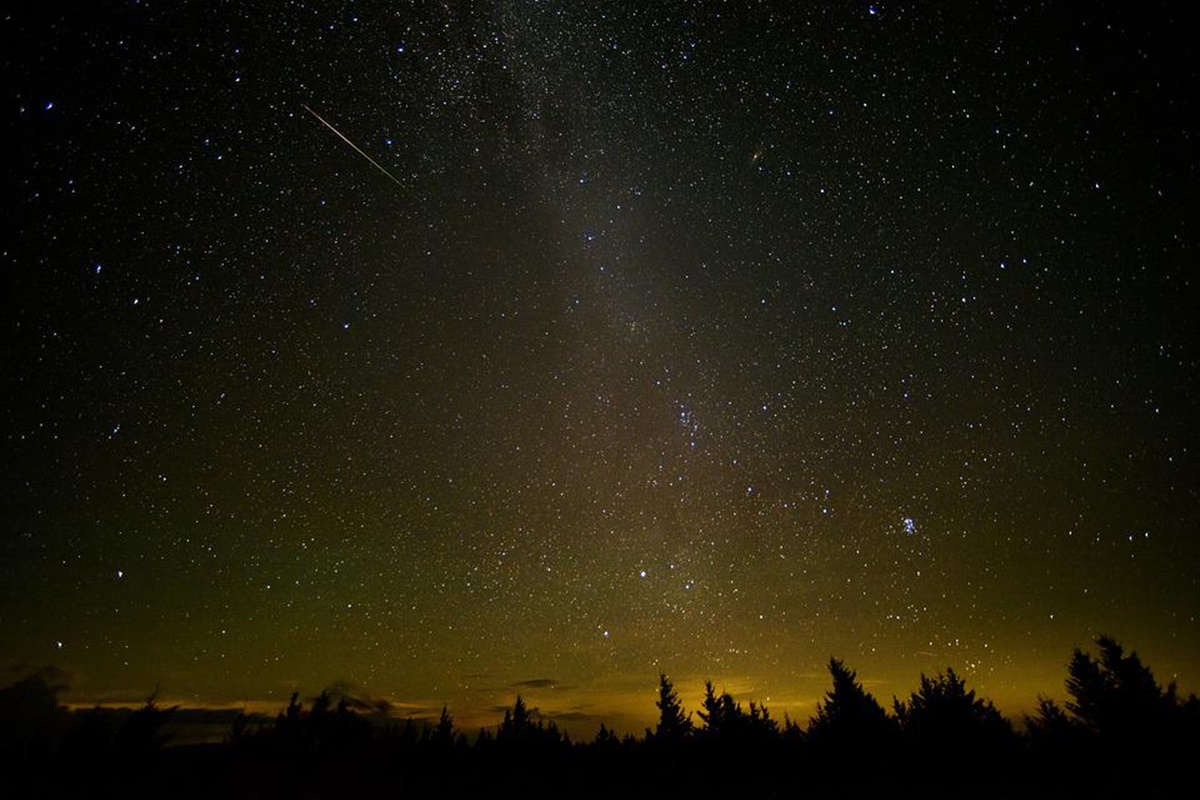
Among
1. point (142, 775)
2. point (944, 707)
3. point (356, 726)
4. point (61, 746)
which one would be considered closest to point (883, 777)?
point (944, 707)

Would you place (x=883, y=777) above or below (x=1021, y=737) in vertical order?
below

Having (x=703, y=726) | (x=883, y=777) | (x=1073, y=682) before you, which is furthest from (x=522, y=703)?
(x=1073, y=682)

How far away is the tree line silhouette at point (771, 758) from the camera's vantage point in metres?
19.0

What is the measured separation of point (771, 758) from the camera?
26.5 meters

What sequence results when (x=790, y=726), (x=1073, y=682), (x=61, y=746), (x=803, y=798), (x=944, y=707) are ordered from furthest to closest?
(x=790, y=726), (x=61, y=746), (x=944, y=707), (x=1073, y=682), (x=803, y=798)

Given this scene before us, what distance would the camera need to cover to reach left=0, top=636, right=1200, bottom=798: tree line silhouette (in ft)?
62.2

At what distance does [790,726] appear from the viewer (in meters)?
37.1

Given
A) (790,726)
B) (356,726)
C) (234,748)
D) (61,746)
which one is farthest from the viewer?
(356,726)

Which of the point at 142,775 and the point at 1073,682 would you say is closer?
the point at 1073,682

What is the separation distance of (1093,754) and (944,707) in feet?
16.2

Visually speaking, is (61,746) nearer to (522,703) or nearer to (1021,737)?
(522,703)

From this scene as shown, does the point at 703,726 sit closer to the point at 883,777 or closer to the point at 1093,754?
the point at 883,777

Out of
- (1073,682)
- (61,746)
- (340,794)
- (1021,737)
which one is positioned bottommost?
(340,794)

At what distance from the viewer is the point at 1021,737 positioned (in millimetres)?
23406
